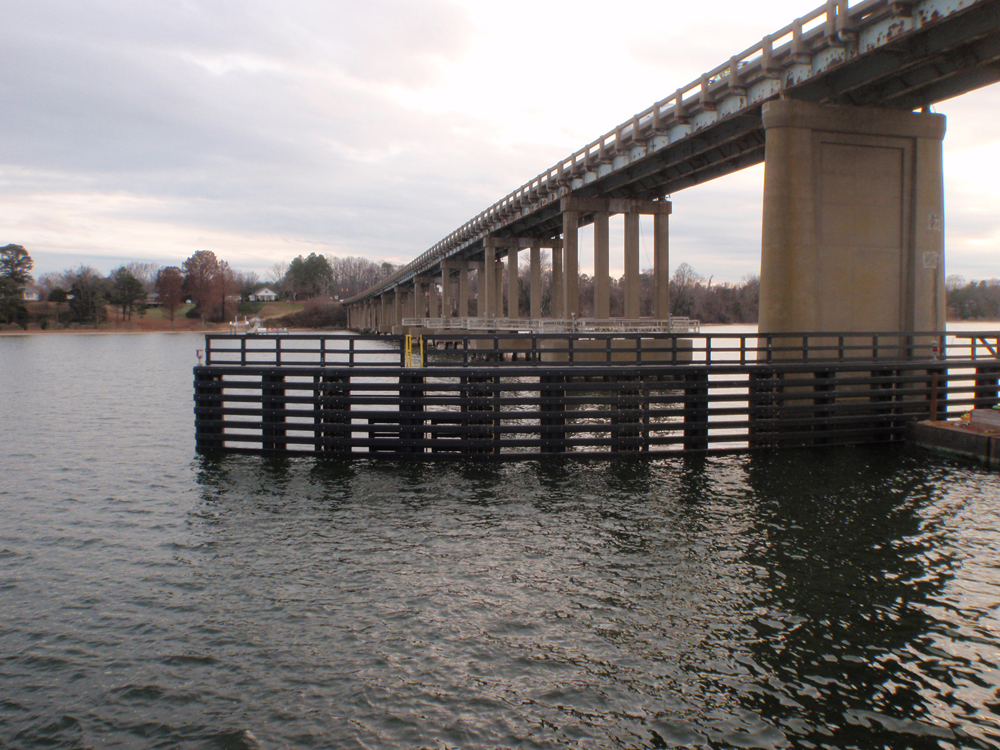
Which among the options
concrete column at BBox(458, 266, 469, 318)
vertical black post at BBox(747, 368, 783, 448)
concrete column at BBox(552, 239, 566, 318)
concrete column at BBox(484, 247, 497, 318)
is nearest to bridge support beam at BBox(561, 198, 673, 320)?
concrete column at BBox(552, 239, 566, 318)

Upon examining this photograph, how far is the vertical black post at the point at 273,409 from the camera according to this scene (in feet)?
48.3

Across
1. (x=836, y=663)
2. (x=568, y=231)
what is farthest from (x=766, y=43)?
(x=568, y=231)

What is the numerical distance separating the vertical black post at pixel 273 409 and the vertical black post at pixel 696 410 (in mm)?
8422

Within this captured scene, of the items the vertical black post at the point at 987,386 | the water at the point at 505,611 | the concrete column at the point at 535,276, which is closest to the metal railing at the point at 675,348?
the vertical black post at the point at 987,386

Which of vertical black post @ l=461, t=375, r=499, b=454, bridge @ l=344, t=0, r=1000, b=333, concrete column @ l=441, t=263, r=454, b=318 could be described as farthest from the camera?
concrete column @ l=441, t=263, r=454, b=318

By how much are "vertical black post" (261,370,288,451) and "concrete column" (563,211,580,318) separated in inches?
1430

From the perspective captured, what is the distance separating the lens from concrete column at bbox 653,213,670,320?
1971 inches

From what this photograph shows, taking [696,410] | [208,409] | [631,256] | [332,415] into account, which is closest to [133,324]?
[631,256]

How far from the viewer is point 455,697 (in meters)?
5.46

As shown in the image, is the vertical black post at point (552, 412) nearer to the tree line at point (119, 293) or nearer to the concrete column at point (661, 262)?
the concrete column at point (661, 262)

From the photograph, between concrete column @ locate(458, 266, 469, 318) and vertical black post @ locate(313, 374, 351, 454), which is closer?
vertical black post @ locate(313, 374, 351, 454)

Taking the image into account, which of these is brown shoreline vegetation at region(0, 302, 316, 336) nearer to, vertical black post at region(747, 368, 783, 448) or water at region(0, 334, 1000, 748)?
water at region(0, 334, 1000, 748)

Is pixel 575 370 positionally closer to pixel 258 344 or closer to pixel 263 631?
pixel 263 631

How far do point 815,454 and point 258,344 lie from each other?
7477 centimetres
